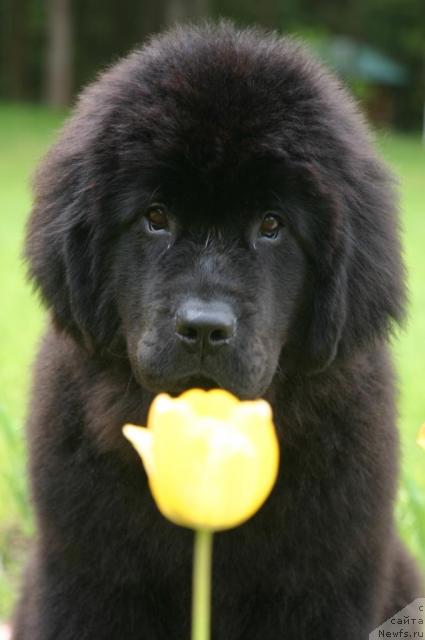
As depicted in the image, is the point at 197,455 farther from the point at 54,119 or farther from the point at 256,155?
the point at 54,119

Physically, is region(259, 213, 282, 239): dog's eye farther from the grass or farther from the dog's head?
the grass

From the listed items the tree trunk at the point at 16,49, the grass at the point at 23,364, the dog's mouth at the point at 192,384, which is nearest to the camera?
the dog's mouth at the point at 192,384

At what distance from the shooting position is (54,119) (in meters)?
21.2

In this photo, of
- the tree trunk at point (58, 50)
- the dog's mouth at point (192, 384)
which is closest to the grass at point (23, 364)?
the dog's mouth at point (192, 384)

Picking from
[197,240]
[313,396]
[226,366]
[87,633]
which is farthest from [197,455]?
[87,633]

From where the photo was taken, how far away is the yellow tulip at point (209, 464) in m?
1.22

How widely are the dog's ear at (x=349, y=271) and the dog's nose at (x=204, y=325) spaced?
44 centimetres

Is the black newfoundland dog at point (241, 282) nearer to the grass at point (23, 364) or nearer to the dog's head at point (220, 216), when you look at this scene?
the dog's head at point (220, 216)

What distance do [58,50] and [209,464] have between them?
22.5 metres

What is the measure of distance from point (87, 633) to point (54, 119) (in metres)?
19.3

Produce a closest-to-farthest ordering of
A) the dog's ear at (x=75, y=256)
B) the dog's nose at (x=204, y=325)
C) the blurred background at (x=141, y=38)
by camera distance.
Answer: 1. the dog's nose at (x=204, y=325)
2. the dog's ear at (x=75, y=256)
3. the blurred background at (x=141, y=38)

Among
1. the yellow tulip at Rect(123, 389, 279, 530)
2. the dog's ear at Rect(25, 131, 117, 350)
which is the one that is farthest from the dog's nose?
the yellow tulip at Rect(123, 389, 279, 530)

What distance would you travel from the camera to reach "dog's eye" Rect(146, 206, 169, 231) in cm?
256

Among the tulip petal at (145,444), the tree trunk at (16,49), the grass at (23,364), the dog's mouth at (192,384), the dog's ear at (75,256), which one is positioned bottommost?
the tree trunk at (16,49)
